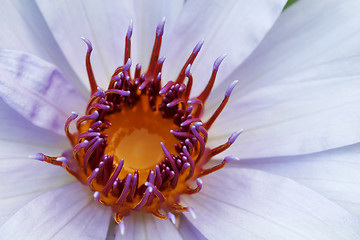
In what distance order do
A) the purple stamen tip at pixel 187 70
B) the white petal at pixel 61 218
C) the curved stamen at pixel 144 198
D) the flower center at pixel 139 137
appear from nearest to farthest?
the white petal at pixel 61 218, the curved stamen at pixel 144 198, the purple stamen tip at pixel 187 70, the flower center at pixel 139 137

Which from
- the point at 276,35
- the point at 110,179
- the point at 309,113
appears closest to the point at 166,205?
the point at 110,179

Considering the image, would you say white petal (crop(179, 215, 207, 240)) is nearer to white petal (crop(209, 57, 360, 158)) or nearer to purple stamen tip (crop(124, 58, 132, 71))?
white petal (crop(209, 57, 360, 158))

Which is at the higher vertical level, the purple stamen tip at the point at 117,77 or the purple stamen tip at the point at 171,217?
the purple stamen tip at the point at 117,77

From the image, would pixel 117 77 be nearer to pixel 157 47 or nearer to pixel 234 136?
pixel 157 47

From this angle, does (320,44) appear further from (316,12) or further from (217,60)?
(217,60)

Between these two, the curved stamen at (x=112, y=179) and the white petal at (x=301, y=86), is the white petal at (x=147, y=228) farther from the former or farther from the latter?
the white petal at (x=301, y=86)

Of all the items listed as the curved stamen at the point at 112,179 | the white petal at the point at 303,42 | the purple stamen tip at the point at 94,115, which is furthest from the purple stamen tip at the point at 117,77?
the white petal at the point at 303,42
